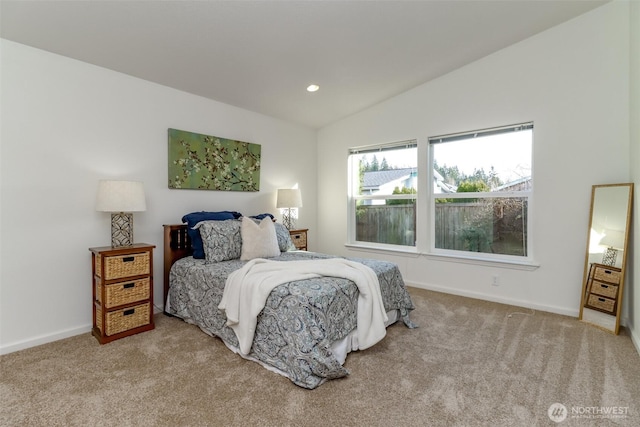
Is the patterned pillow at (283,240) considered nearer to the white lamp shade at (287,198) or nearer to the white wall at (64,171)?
the white lamp shade at (287,198)

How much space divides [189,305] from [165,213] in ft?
3.44

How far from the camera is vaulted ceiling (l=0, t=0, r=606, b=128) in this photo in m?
2.22

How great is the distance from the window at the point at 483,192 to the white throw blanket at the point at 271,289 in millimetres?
1903

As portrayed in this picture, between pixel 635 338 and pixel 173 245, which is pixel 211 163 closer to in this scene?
pixel 173 245

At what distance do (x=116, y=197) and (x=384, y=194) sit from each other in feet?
10.7

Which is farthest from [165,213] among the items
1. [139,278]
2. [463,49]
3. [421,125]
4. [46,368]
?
[463,49]

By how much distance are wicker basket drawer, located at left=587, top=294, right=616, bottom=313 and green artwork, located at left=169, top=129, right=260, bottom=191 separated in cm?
373

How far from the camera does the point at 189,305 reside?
9.21ft

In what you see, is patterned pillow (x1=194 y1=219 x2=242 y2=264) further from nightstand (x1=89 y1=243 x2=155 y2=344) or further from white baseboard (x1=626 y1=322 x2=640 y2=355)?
white baseboard (x1=626 y1=322 x2=640 y2=355)

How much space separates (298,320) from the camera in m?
1.94

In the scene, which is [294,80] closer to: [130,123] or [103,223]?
[130,123]

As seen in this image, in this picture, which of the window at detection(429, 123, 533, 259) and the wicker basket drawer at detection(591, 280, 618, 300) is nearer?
the wicker basket drawer at detection(591, 280, 618, 300)

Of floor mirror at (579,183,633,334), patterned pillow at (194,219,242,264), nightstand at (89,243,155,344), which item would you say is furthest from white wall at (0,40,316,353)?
floor mirror at (579,183,633,334)

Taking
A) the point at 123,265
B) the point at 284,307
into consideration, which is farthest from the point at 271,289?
the point at 123,265
